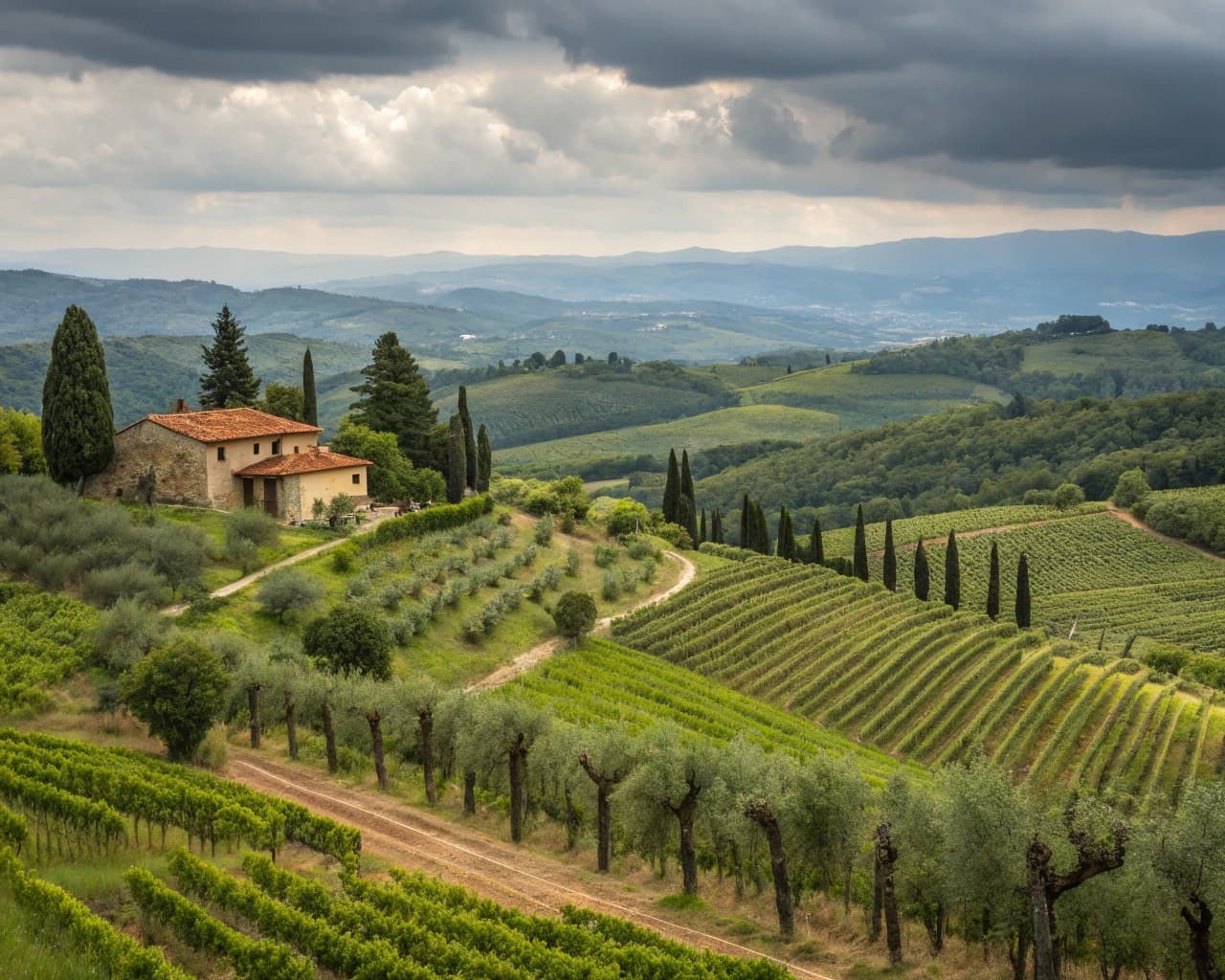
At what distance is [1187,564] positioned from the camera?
89562 mm

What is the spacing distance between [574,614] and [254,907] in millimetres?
28154

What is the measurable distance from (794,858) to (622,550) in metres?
36.9

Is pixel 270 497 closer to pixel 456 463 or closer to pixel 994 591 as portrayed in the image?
pixel 456 463

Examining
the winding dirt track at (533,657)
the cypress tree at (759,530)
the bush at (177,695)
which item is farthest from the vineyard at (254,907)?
the cypress tree at (759,530)

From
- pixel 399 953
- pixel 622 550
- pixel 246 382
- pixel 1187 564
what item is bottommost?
pixel 1187 564

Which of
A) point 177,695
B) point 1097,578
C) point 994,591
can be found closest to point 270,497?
point 177,695

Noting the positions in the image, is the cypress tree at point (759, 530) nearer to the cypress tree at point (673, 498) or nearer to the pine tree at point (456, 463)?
the cypress tree at point (673, 498)

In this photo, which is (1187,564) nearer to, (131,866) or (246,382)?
(246,382)

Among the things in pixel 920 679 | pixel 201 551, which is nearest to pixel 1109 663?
pixel 920 679

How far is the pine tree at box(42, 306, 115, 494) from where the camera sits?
48.2m

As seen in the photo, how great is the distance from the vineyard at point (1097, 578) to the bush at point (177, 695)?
5551cm

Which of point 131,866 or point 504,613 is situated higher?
point 131,866

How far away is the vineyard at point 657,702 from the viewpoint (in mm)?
37844

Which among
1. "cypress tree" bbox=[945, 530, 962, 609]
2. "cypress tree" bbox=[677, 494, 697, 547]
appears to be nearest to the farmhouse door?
"cypress tree" bbox=[677, 494, 697, 547]
